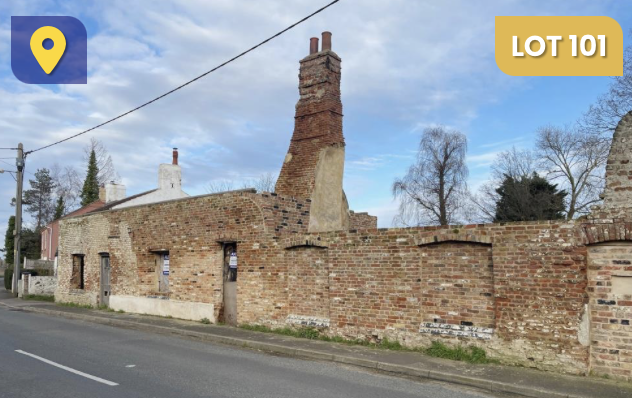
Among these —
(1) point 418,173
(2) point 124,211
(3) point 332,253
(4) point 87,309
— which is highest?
(1) point 418,173

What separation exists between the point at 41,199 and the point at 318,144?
61.1m

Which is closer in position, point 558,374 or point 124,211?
point 558,374

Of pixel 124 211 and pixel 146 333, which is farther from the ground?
pixel 124 211

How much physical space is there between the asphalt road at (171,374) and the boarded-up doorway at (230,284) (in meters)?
2.18

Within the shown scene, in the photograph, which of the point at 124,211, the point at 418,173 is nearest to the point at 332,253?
the point at 124,211

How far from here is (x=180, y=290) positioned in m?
15.5

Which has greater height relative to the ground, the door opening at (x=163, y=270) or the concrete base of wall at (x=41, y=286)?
the door opening at (x=163, y=270)

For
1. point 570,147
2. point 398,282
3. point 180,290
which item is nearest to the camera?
point 398,282

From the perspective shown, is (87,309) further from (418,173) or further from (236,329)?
(418,173)

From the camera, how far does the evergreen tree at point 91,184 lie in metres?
52.8

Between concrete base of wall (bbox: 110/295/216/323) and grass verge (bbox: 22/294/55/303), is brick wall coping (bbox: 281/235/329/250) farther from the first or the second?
grass verge (bbox: 22/294/55/303)

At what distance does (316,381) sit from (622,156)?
609 cm

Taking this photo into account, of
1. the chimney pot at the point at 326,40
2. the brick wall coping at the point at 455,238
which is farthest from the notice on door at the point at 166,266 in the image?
the brick wall coping at the point at 455,238

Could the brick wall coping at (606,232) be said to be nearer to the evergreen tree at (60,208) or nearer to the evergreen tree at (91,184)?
the evergreen tree at (91,184)
